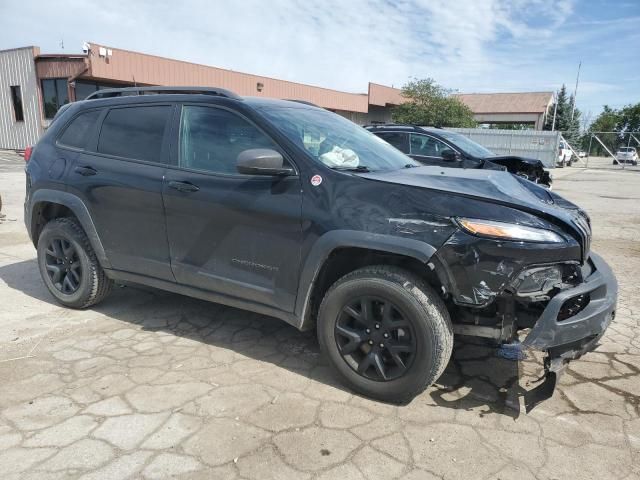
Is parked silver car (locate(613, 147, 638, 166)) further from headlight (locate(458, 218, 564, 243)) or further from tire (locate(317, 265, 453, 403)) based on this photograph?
tire (locate(317, 265, 453, 403))

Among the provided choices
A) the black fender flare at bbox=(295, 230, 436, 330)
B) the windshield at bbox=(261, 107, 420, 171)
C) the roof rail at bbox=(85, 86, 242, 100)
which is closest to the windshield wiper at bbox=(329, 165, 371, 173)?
the windshield at bbox=(261, 107, 420, 171)

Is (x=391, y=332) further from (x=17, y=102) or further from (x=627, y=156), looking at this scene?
(x=627, y=156)

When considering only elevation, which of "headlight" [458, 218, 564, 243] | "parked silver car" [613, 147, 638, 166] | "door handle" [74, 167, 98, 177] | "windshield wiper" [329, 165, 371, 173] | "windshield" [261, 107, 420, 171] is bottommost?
"parked silver car" [613, 147, 638, 166]

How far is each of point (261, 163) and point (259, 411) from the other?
4.80 feet

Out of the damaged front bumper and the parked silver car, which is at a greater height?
the damaged front bumper

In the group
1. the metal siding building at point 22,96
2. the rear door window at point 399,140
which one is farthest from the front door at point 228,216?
the metal siding building at point 22,96

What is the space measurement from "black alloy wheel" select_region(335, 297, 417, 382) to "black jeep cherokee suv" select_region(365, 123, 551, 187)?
595 centimetres

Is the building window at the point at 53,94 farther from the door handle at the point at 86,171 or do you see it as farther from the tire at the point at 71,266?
the door handle at the point at 86,171

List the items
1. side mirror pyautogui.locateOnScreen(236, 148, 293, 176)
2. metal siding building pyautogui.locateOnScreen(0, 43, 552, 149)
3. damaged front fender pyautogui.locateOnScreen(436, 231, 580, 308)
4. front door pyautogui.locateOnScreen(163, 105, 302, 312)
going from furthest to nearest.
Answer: metal siding building pyautogui.locateOnScreen(0, 43, 552, 149) < front door pyautogui.locateOnScreen(163, 105, 302, 312) < side mirror pyautogui.locateOnScreen(236, 148, 293, 176) < damaged front fender pyautogui.locateOnScreen(436, 231, 580, 308)

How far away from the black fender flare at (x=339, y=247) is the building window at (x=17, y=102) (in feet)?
80.6

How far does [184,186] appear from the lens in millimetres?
3387

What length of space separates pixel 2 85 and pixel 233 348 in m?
25.1

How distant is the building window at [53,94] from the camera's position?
2102 centimetres

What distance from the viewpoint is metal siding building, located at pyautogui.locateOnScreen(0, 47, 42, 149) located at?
70.5 feet
